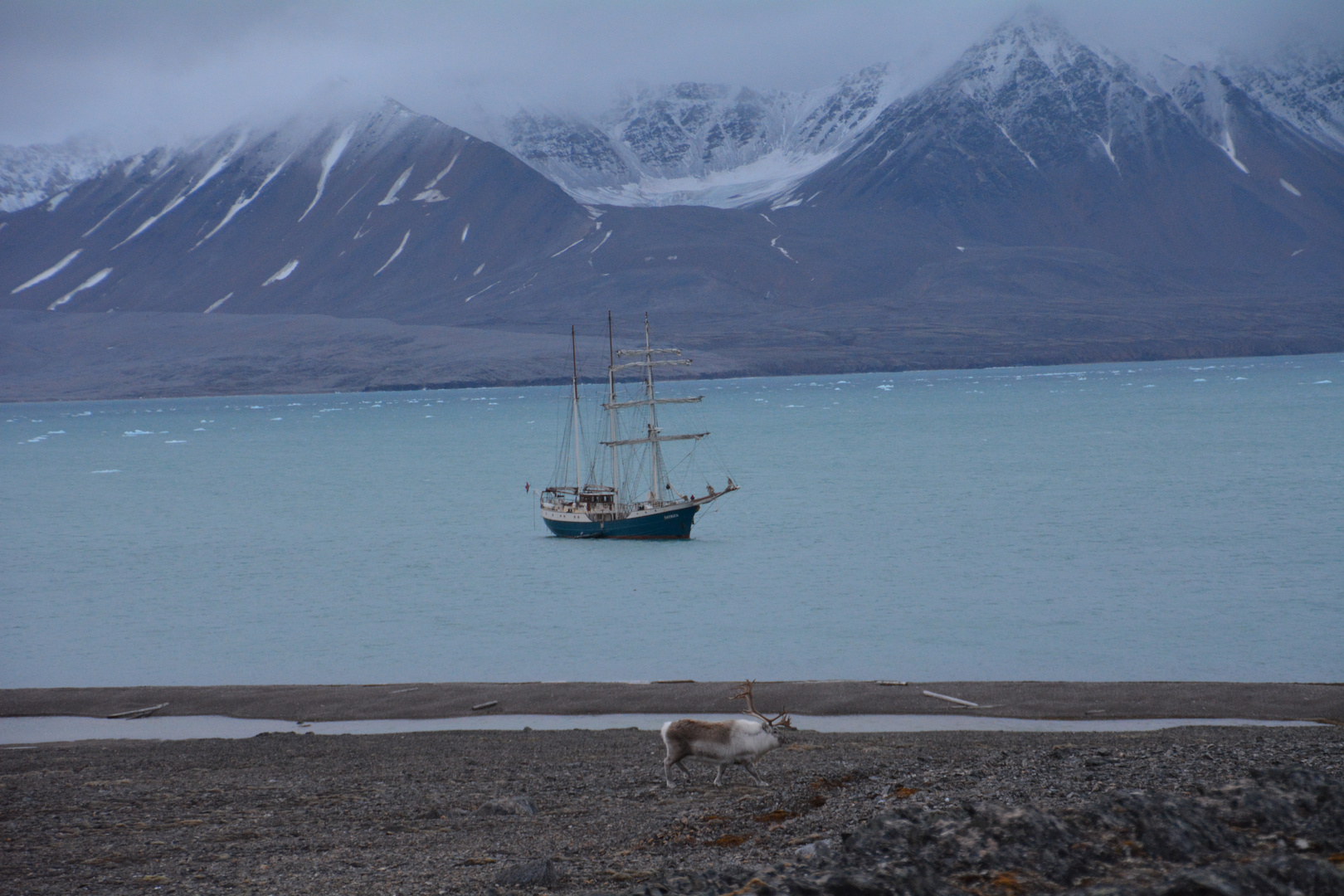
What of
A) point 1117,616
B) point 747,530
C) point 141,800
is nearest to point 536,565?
point 747,530

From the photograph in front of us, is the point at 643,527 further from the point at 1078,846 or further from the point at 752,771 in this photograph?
the point at 1078,846

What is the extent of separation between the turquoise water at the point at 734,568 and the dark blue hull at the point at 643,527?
609 mm

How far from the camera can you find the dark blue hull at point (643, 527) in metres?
37.6

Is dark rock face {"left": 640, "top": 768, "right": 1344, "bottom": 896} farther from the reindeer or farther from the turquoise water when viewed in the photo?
the turquoise water

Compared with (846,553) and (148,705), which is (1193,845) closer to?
(148,705)

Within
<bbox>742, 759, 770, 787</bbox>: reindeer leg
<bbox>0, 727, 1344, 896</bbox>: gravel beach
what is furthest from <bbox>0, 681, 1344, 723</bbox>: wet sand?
<bbox>742, 759, 770, 787</bbox>: reindeer leg

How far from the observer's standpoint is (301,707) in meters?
16.4

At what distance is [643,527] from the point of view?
3800 centimetres

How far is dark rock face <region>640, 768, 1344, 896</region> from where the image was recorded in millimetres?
5332

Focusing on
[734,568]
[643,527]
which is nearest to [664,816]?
[734,568]

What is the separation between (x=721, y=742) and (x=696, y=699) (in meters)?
6.46

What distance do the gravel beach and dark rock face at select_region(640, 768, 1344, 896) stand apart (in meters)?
0.01

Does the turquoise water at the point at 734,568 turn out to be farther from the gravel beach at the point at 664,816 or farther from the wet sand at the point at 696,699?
the gravel beach at the point at 664,816

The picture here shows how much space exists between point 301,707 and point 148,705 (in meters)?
2.21
